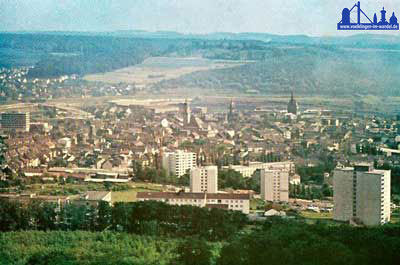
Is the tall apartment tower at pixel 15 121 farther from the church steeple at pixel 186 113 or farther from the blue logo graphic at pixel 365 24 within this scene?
the blue logo graphic at pixel 365 24

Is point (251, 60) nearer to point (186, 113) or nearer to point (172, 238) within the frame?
point (186, 113)

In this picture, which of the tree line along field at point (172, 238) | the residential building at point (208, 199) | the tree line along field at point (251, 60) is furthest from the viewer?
the tree line along field at point (251, 60)

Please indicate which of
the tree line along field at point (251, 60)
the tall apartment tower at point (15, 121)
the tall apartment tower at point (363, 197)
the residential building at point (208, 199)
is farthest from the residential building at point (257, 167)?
the tall apartment tower at point (15, 121)

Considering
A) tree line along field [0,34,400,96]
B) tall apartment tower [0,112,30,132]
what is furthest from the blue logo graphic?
tall apartment tower [0,112,30,132]

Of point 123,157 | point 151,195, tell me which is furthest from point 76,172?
point 151,195

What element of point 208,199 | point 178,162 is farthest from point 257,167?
point 208,199

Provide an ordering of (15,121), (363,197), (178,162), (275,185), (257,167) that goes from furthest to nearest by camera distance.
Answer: (15,121)
(178,162)
(257,167)
(275,185)
(363,197)
